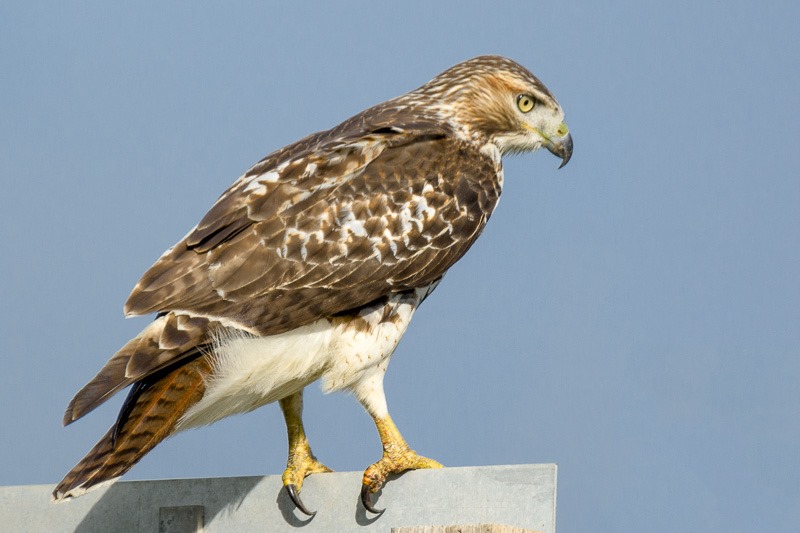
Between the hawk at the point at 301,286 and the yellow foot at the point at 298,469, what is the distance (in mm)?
12

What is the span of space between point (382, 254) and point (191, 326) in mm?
1009

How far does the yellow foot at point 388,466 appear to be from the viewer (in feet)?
17.5

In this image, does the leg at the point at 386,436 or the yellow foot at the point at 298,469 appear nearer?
the yellow foot at the point at 298,469

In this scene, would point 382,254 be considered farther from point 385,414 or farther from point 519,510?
point 519,510

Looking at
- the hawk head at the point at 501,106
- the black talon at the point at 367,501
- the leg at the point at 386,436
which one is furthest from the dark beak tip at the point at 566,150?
the black talon at the point at 367,501

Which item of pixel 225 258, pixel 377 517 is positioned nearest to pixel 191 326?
pixel 225 258

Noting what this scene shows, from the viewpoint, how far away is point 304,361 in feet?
18.6

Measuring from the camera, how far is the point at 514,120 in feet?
22.1

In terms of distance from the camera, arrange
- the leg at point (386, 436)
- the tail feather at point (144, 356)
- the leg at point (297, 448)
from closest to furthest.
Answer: the tail feather at point (144, 356), the leg at point (386, 436), the leg at point (297, 448)

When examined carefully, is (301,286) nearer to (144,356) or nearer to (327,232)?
(327,232)

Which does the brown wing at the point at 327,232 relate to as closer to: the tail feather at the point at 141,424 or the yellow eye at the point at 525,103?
the tail feather at the point at 141,424

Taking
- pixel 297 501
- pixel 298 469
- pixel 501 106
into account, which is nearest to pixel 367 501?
pixel 297 501

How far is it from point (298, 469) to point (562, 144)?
2.35m

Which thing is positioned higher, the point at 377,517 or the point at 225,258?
the point at 225,258
